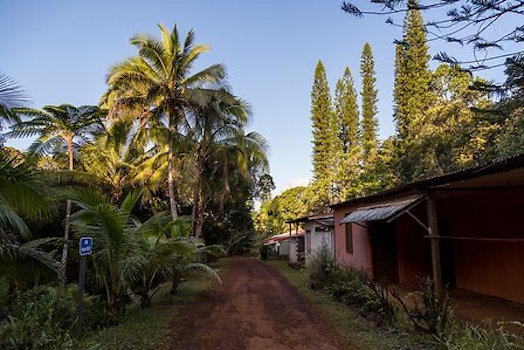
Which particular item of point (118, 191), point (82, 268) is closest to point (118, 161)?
point (118, 191)

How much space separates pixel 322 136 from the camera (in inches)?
1388

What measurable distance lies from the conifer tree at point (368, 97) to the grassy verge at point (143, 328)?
26066 millimetres

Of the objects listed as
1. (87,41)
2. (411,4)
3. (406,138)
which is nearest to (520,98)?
(411,4)

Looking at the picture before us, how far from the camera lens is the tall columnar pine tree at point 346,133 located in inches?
1228

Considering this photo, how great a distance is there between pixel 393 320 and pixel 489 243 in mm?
4463

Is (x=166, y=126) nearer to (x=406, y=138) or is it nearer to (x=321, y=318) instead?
(x=321, y=318)

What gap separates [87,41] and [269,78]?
707cm

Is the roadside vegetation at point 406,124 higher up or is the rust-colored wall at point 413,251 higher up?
the roadside vegetation at point 406,124

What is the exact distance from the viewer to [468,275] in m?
10.3

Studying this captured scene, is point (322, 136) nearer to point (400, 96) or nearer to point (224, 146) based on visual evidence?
point (400, 96)

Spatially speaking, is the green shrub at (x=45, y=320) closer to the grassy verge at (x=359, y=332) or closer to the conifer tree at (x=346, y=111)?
the grassy verge at (x=359, y=332)

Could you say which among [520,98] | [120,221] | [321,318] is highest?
[520,98]

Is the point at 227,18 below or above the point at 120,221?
above

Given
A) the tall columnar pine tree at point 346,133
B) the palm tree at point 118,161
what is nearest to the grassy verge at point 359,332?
the palm tree at point 118,161
